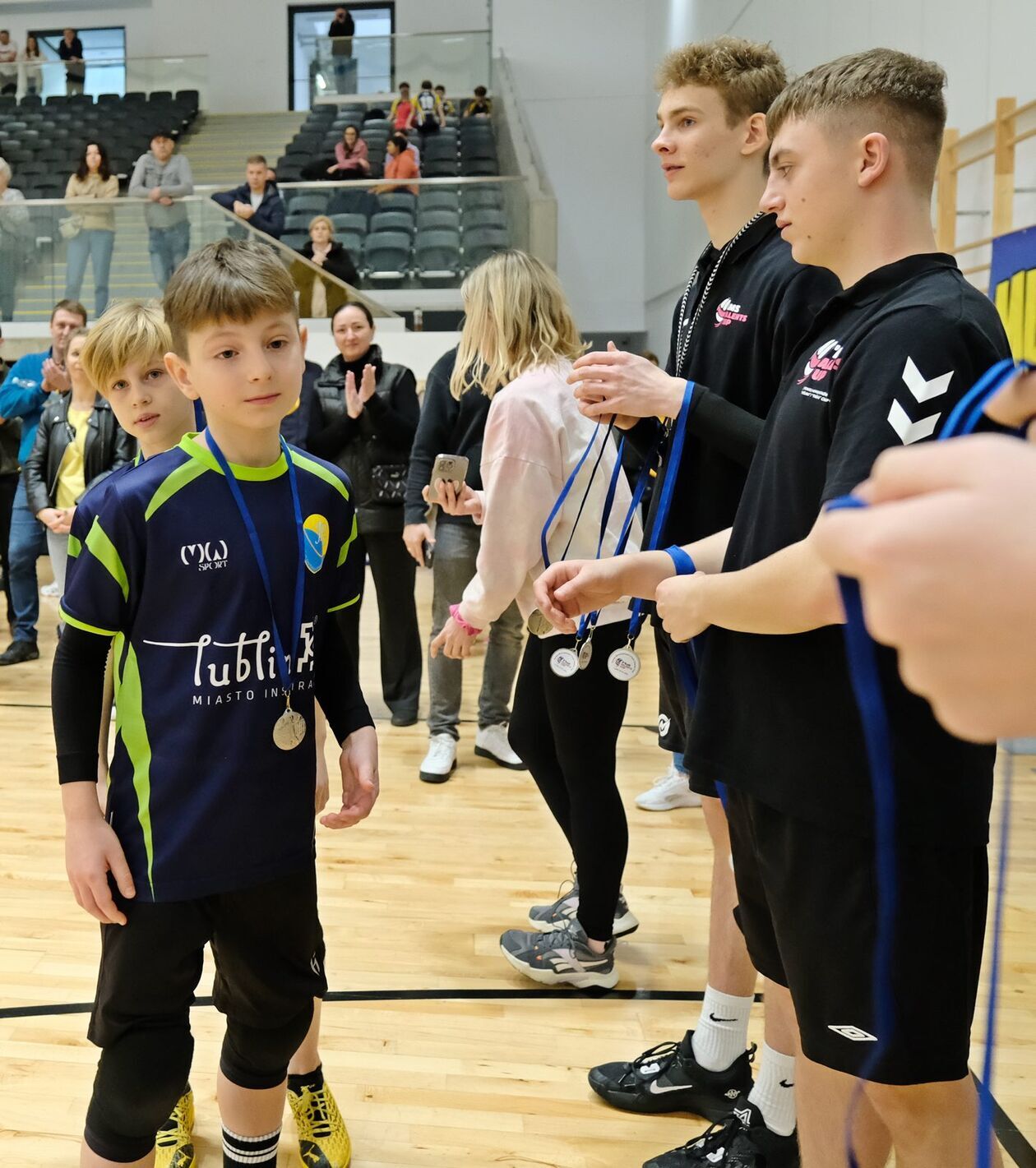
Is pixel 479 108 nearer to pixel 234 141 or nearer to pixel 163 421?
pixel 234 141

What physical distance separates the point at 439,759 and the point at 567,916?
1.37m

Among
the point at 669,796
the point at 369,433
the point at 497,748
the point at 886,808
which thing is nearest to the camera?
the point at 886,808

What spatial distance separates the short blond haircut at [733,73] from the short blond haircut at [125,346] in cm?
93

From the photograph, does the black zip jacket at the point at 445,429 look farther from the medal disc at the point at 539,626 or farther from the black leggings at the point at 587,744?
the medal disc at the point at 539,626

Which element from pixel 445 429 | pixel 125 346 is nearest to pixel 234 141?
pixel 445 429

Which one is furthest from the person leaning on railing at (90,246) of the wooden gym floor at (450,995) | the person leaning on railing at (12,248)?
the wooden gym floor at (450,995)

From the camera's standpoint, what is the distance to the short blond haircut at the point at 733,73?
1.69 metres

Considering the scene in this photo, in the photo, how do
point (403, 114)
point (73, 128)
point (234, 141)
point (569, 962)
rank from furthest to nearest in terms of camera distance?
1. point (234, 141)
2. point (73, 128)
3. point (403, 114)
4. point (569, 962)

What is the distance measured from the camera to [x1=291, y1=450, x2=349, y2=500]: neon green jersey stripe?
1.51m

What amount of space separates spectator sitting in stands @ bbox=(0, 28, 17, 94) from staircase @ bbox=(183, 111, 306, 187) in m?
2.64

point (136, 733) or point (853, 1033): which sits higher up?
point (136, 733)

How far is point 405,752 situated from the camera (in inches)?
155

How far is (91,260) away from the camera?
8.19 m

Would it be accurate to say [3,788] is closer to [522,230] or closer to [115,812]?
[115,812]
